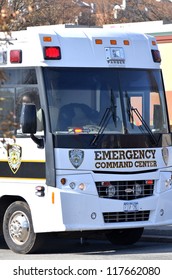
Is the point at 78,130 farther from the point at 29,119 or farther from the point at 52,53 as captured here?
the point at 52,53

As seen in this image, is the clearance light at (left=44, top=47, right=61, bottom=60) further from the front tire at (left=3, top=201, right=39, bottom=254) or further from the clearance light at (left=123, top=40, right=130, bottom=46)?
the front tire at (left=3, top=201, right=39, bottom=254)

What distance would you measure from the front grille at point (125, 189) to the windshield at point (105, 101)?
75 cm

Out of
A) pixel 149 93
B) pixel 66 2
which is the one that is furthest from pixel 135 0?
pixel 149 93

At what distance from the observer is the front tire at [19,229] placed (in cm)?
1334

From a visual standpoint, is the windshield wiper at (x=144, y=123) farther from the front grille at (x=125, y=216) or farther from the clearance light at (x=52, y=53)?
the clearance light at (x=52, y=53)

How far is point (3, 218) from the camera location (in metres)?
13.9

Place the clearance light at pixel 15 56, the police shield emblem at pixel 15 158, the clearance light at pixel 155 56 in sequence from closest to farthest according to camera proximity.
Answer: the police shield emblem at pixel 15 158
the clearance light at pixel 15 56
the clearance light at pixel 155 56

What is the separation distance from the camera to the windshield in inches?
519

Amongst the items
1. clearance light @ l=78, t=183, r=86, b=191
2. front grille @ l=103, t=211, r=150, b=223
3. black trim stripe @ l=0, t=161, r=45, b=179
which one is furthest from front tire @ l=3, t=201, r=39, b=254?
front grille @ l=103, t=211, r=150, b=223

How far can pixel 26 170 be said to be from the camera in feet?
43.5

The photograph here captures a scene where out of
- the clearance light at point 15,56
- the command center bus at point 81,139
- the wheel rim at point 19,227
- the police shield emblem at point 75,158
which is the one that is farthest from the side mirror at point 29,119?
the wheel rim at point 19,227

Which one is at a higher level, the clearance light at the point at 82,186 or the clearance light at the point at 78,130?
the clearance light at the point at 78,130

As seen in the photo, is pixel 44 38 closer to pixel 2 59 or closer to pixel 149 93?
pixel 2 59

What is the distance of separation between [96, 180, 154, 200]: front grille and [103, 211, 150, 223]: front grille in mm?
233
